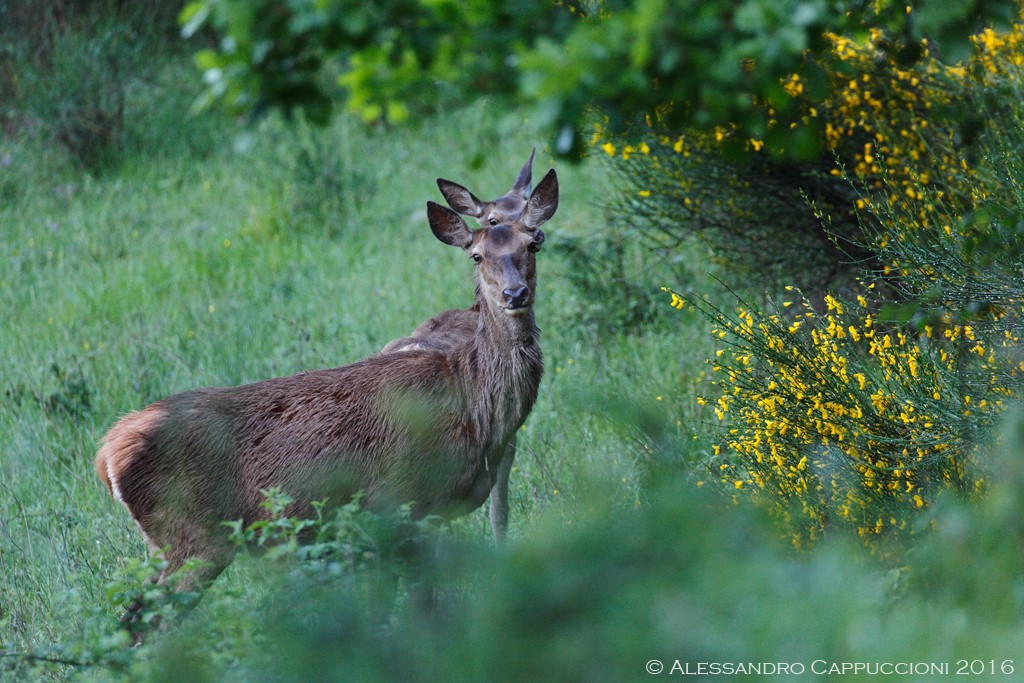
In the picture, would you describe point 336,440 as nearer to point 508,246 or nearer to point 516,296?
point 516,296

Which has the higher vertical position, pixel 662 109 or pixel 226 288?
pixel 662 109

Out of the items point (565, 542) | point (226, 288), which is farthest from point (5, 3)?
point (565, 542)

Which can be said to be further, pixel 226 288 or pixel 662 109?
pixel 226 288

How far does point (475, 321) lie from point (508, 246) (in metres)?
0.87

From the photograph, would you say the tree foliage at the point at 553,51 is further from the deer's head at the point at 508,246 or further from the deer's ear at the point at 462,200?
the deer's ear at the point at 462,200

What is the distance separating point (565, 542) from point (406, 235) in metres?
7.63

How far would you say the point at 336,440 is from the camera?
4906 mm

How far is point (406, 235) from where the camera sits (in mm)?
10109

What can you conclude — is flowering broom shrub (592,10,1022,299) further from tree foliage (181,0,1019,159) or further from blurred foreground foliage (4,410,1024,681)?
blurred foreground foliage (4,410,1024,681)

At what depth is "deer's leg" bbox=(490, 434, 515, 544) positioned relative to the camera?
5250 mm

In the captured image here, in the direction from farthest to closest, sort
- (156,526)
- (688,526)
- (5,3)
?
(5,3), (156,526), (688,526)

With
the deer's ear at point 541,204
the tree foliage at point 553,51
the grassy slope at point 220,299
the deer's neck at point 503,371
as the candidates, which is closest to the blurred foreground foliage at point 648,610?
the grassy slope at point 220,299

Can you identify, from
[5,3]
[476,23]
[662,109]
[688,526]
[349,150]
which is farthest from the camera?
[5,3]

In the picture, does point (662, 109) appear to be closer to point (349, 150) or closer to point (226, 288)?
point (226, 288)
